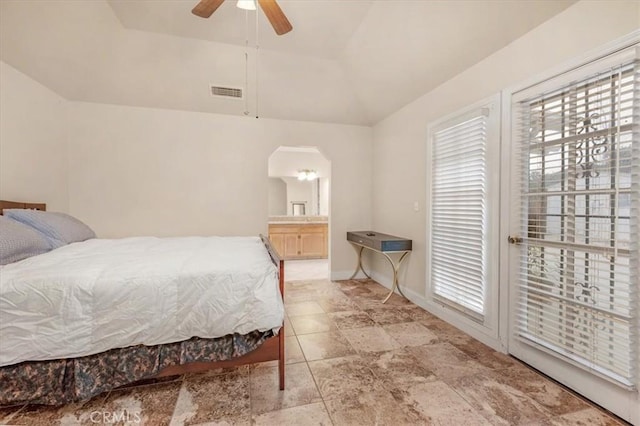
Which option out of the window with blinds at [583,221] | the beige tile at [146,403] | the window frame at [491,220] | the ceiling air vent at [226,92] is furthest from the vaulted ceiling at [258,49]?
the beige tile at [146,403]

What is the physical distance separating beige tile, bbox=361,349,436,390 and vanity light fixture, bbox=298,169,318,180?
16.1ft

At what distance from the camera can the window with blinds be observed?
1.54 meters

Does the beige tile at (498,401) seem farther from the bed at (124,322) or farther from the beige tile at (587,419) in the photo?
the bed at (124,322)

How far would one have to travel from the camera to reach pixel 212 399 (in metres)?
1.74

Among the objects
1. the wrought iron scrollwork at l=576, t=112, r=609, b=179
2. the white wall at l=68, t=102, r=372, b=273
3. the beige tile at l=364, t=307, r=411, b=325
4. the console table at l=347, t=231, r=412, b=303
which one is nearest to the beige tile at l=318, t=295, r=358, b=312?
the beige tile at l=364, t=307, r=411, b=325

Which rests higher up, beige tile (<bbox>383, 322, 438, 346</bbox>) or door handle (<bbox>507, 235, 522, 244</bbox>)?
door handle (<bbox>507, 235, 522, 244</bbox>)

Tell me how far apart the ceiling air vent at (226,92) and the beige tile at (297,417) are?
3.49m

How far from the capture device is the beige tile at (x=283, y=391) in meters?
1.70

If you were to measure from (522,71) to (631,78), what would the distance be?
0.72m

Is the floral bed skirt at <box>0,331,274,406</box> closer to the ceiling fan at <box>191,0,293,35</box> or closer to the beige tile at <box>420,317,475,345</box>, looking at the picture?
the beige tile at <box>420,317,475,345</box>

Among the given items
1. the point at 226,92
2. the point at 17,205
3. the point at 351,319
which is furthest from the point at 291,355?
the point at 226,92

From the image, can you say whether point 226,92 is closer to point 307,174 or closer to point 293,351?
point 293,351

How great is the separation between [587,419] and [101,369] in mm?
2765

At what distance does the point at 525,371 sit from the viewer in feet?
6.68
